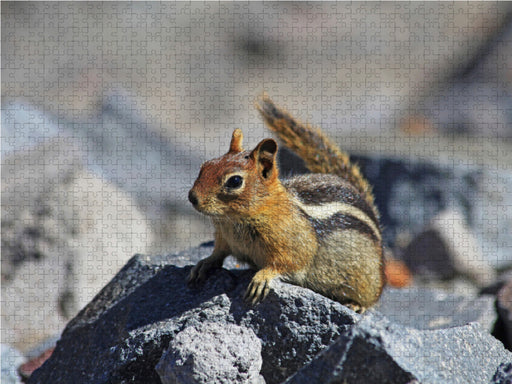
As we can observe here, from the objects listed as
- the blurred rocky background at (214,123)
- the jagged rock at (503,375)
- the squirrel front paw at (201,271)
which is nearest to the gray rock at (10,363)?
the blurred rocky background at (214,123)

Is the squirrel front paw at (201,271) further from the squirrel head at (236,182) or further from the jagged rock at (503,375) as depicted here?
the jagged rock at (503,375)

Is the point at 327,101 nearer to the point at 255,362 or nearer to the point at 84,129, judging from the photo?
the point at 84,129

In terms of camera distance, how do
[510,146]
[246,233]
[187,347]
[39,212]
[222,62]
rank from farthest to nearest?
[222,62], [510,146], [39,212], [246,233], [187,347]

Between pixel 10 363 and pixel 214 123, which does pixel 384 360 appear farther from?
pixel 214 123

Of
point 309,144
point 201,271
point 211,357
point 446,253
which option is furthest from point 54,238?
point 446,253

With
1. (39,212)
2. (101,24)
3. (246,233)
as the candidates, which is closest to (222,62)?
(101,24)

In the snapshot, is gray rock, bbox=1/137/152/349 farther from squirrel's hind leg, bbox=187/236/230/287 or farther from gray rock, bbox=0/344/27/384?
squirrel's hind leg, bbox=187/236/230/287

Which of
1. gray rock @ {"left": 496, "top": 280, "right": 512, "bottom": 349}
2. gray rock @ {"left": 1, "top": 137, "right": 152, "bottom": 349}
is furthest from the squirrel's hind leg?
gray rock @ {"left": 496, "top": 280, "right": 512, "bottom": 349}
